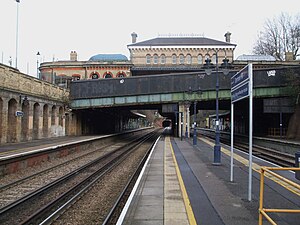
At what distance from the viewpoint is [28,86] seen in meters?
29.8

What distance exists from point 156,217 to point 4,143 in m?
22.0

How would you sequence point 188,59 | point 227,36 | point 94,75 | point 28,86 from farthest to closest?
1. point 227,36
2. point 188,59
3. point 94,75
4. point 28,86

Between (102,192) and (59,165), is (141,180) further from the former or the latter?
(59,165)

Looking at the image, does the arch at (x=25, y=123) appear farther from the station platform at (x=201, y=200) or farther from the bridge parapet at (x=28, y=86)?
the station platform at (x=201, y=200)

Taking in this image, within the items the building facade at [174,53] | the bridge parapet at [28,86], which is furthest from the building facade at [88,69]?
the bridge parapet at [28,86]

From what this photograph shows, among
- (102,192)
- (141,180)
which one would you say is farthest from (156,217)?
(102,192)

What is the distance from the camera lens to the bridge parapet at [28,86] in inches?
1008

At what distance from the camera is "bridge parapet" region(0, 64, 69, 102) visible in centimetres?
2561

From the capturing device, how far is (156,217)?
6715 mm

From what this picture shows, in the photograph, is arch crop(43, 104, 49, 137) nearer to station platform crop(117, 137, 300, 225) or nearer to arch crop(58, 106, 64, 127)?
arch crop(58, 106, 64, 127)

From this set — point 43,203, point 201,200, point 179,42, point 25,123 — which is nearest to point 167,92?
point 25,123

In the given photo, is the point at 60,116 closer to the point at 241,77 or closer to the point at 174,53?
the point at 241,77

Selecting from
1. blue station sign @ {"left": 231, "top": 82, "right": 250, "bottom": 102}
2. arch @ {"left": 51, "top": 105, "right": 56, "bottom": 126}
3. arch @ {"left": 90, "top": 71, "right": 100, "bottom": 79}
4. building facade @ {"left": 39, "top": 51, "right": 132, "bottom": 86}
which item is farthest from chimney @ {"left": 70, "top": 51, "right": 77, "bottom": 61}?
blue station sign @ {"left": 231, "top": 82, "right": 250, "bottom": 102}

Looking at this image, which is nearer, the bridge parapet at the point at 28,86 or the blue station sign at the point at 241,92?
the blue station sign at the point at 241,92
